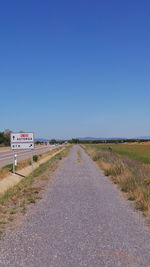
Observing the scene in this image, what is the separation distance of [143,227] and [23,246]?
9.09ft

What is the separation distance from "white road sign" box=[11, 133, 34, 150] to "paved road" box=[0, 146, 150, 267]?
1042 centimetres

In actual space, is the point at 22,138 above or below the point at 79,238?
above

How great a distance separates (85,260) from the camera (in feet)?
14.6

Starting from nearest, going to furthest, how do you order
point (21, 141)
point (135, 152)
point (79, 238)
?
point (79, 238), point (21, 141), point (135, 152)

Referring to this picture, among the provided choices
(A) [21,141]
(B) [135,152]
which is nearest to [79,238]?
Result: (A) [21,141]

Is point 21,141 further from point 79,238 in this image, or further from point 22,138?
point 79,238

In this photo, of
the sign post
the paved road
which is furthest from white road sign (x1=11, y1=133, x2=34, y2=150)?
the paved road

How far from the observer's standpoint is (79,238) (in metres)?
5.43

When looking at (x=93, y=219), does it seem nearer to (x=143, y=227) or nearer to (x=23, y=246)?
(x=143, y=227)

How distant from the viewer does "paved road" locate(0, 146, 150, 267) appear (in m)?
4.45

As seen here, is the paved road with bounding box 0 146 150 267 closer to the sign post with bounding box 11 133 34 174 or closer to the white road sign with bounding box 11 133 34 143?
A: the sign post with bounding box 11 133 34 174

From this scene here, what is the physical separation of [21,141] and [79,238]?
1415cm

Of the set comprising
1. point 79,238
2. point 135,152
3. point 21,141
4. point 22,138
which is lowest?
point 135,152

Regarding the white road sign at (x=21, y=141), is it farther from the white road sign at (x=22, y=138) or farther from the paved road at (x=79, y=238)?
the paved road at (x=79, y=238)
